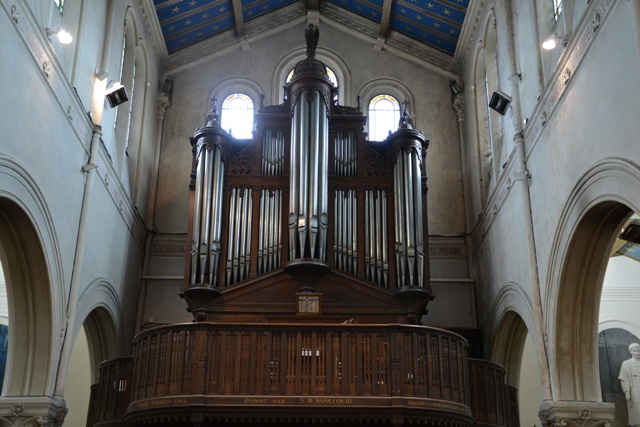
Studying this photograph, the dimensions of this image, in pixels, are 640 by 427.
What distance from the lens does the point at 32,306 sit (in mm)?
11242

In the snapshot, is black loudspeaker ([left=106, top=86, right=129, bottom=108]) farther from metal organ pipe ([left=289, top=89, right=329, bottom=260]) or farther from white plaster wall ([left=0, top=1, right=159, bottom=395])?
metal organ pipe ([left=289, top=89, right=329, bottom=260])

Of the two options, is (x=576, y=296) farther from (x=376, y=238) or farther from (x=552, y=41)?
(x=376, y=238)

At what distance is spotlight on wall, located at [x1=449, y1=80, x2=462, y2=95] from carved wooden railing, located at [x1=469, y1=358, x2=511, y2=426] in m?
7.65

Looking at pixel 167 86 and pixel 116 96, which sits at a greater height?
pixel 167 86

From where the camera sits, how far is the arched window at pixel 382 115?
17.6 metres

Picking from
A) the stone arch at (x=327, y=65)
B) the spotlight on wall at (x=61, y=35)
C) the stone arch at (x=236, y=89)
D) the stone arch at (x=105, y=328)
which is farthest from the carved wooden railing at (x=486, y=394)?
the stone arch at (x=236, y=89)

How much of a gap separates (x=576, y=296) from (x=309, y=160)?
529 centimetres

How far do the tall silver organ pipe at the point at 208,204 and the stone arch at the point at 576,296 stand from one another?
556 cm

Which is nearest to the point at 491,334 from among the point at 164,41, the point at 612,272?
the point at 612,272

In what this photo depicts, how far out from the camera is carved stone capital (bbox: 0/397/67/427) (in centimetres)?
1092

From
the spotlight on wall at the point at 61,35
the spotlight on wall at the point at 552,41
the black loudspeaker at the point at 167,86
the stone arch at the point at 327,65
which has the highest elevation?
the stone arch at the point at 327,65

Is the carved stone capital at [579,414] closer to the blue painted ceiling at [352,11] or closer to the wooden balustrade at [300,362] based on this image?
the wooden balustrade at [300,362]

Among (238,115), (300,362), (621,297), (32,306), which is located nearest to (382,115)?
(238,115)

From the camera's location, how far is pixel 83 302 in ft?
40.8
